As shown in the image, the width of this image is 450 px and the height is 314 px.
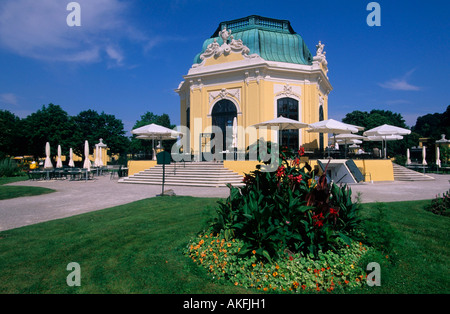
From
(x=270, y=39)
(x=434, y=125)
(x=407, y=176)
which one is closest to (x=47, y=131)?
(x=270, y=39)

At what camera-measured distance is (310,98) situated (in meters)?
21.1

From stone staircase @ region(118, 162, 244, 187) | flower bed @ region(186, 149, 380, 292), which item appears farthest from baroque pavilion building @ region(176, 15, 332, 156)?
flower bed @ region(186, 149, 380, 292)

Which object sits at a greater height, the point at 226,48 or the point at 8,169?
the point at 226,48

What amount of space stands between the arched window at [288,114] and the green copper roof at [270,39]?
347 cm

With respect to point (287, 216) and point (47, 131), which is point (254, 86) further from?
point (47, 131)

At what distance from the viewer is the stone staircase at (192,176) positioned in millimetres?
15045

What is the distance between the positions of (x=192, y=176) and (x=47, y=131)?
3174 centimetres

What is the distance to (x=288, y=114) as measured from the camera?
20.9m

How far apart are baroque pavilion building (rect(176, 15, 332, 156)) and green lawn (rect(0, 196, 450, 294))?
14540mm

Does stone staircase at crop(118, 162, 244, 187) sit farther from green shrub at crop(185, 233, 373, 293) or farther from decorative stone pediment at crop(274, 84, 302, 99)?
green shrub at crop(185, 233, 373, 293)

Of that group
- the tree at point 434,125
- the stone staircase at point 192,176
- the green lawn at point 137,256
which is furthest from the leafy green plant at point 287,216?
the tree at point 434,125

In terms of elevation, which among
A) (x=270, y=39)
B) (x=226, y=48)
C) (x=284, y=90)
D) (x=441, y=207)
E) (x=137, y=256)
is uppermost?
(x=270, y=39)
